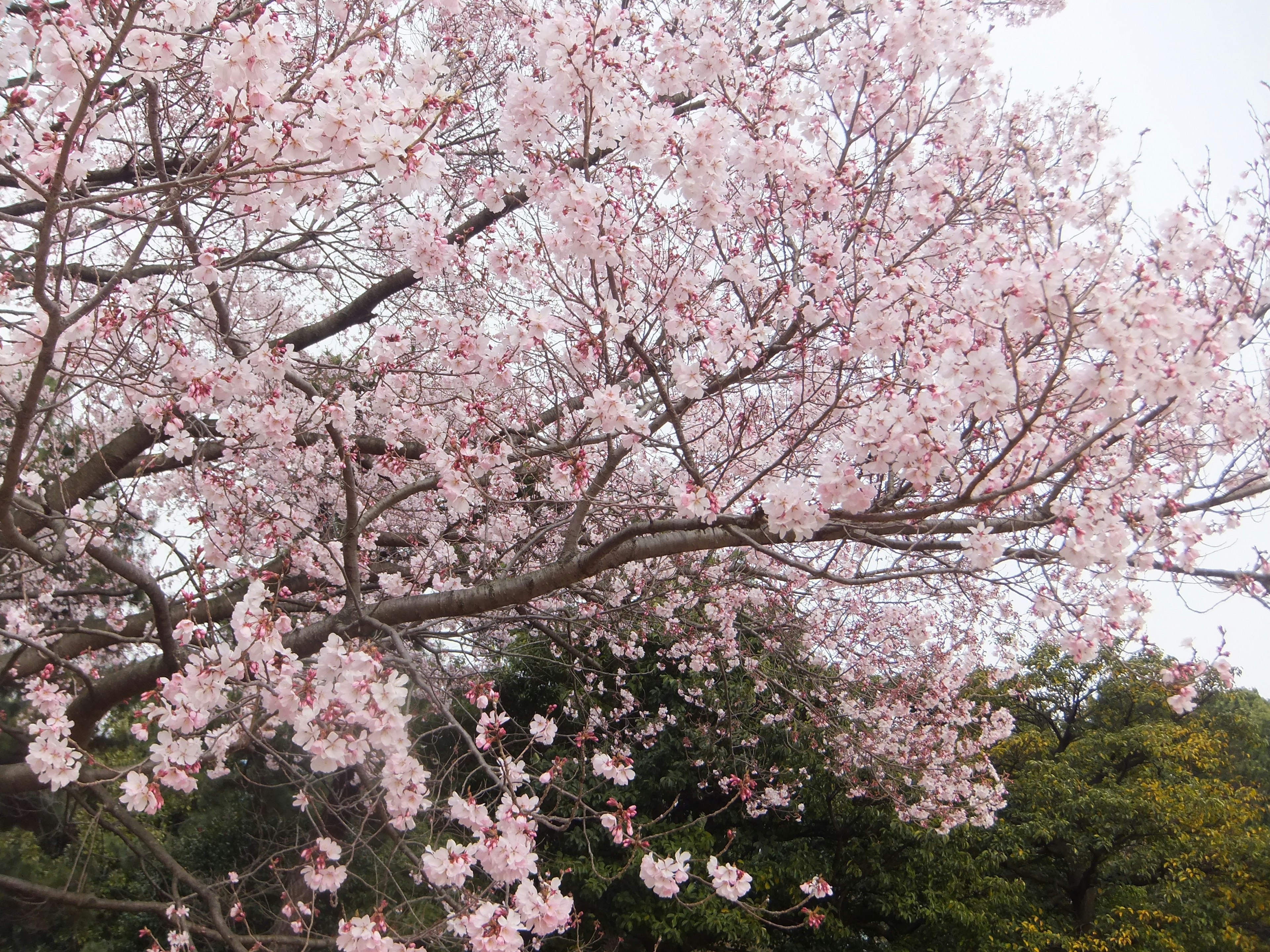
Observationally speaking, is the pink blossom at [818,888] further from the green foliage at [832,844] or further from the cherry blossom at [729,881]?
the green foliage at [832,844]

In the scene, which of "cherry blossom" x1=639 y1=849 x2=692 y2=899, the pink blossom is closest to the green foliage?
the pink blossom

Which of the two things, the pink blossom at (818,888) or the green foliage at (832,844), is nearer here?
the pink blossom at (818,888)

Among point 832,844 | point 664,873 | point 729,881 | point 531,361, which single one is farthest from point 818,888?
point 832,844

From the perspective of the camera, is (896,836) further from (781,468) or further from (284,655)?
(284,655)

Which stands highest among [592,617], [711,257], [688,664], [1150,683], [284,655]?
[1150,683]

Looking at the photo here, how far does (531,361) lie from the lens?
3711 millimetres

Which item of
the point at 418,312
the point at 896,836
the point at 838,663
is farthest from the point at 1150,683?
the point at 418,312

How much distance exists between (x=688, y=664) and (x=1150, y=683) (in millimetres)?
8213

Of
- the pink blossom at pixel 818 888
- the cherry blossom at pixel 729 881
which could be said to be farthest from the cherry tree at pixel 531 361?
the pink blossom at pixel 818 888

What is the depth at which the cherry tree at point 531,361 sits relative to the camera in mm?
2104

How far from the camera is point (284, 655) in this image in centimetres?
244

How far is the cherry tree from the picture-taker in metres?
2.10

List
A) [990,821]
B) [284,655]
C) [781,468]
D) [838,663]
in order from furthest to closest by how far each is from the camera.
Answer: [990,821]
[838,663]
[781,468]
[284,655]

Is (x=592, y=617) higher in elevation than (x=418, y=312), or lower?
lower
